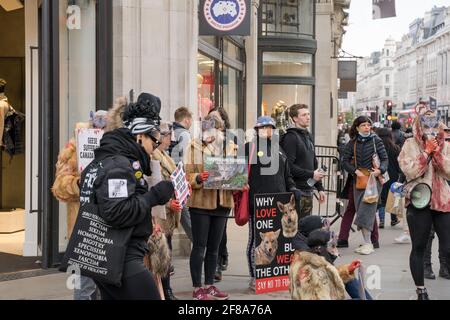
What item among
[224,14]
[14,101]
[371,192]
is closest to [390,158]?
[371,192]

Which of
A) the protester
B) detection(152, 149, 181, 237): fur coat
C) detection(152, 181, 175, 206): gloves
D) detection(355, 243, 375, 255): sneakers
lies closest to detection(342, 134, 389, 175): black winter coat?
detection(355, 243, 375, 255): sneakers

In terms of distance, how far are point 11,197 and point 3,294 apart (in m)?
4.98

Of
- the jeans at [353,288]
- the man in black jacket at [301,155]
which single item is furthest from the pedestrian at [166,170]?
the man in black jacket at [301,155]

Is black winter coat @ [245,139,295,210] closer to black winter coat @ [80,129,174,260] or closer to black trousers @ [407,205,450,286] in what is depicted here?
black trousers @ [407,205,450,286]

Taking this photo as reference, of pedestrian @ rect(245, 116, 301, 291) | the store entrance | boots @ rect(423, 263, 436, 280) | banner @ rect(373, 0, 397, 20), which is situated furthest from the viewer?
banner @ rect(373, 0, 397, 20)

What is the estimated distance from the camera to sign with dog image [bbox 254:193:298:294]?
26.5 feet

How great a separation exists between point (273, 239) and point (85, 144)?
2.40 meters

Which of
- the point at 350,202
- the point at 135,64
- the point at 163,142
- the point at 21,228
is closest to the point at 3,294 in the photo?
the point at 163,142

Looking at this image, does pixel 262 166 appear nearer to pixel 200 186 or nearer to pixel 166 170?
pixel 200 186

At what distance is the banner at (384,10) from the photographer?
45.3 feet

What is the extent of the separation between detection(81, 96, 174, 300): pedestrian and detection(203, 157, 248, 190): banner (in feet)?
8.82

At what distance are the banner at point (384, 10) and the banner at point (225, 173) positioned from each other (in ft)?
23.0

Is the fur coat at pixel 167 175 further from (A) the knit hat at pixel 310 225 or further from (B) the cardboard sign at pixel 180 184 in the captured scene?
(A) the knit hat at pixel 310 225

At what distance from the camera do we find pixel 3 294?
307 inches
